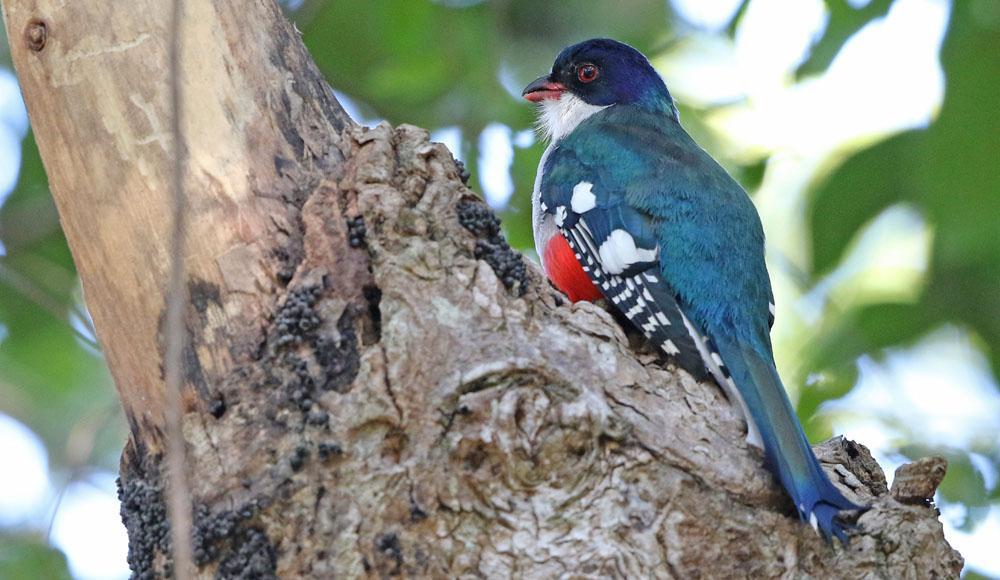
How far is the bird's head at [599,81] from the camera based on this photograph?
4.80m

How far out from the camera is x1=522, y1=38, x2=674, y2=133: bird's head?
15.8 feet

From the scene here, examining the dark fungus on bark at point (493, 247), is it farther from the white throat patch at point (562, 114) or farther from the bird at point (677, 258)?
the white throat patch at point (562, 114)

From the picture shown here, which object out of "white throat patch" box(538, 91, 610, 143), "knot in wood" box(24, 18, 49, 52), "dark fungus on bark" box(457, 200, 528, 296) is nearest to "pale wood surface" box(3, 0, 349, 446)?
"knot in wood" box(24, 18, 49, 52)

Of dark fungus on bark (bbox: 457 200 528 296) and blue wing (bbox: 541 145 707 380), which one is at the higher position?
blue wing (bbox: 541 145 707 380)

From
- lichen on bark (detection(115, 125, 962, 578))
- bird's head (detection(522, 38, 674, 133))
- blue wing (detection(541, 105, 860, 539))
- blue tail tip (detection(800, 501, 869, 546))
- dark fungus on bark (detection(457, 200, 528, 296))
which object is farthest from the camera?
bird's head (detection(522, 38, 674, 133))

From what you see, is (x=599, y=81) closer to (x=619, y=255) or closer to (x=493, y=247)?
(x=619, y=255)

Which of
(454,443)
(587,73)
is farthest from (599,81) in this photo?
(454,443)

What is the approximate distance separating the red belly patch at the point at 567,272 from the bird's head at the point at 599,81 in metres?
1.09

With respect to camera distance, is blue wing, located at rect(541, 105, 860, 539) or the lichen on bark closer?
the lichen on bark

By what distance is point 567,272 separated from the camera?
3830 millimetres

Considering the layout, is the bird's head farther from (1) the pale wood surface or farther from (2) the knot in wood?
(2) the knot in wood

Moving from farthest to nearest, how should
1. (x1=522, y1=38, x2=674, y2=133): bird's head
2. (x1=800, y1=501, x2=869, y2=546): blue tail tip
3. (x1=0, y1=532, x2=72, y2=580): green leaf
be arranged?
1. (x1=522, y1=38, x2=674, y2=133): bird's head
2. (x1=0, y1=532, x2=72, y2=580): green leaf
3. (x1=800, y1=501, x2=869, y2=546): blue tail tip

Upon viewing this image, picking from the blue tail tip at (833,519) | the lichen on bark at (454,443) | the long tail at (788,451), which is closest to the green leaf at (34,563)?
the lichen on bark at (454,443)

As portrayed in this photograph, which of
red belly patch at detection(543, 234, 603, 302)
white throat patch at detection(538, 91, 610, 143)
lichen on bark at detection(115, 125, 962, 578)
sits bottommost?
lichen on bark at detection(115, 125, 962, 578)
